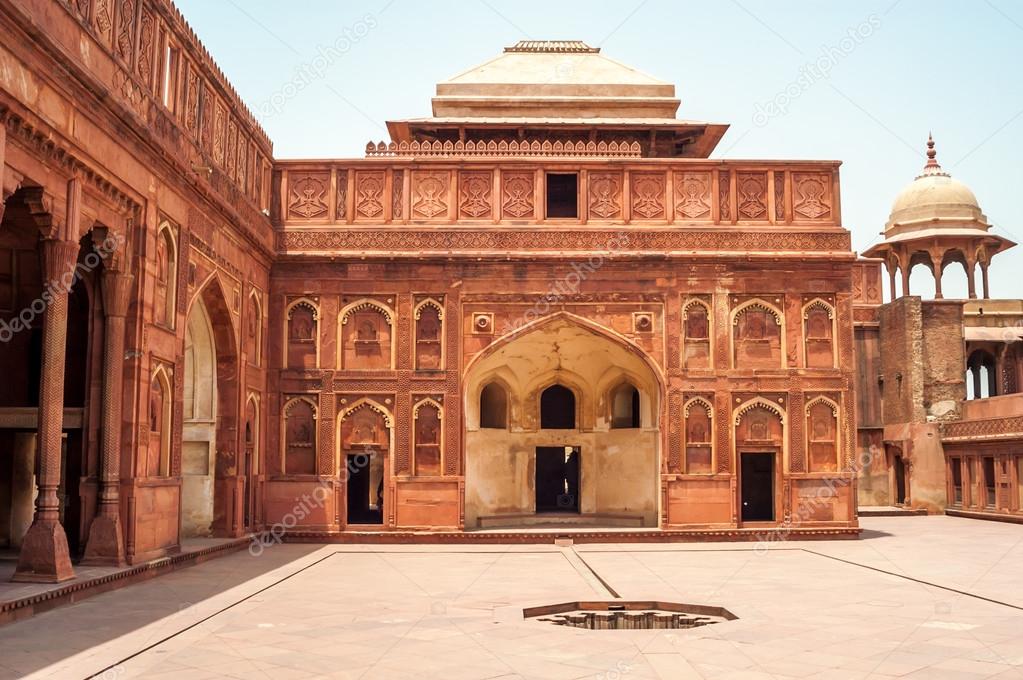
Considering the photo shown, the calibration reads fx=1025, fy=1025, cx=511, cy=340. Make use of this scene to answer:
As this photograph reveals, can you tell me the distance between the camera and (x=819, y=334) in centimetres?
1772

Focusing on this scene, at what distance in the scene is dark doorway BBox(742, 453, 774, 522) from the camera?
1889 cm

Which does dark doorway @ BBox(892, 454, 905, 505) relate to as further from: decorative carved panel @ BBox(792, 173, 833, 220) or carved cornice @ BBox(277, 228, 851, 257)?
decorative carved panel @ BBox(792, 173, 833, 220)

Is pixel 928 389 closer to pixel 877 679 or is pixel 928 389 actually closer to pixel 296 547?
pixel 296 547

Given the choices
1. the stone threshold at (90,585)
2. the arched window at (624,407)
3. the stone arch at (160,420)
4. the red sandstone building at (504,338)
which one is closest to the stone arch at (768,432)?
the red sandstone building at (504,338)

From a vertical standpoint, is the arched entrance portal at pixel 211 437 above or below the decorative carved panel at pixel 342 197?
below

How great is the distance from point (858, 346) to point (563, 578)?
53.7ft

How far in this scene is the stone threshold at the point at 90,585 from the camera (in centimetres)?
823

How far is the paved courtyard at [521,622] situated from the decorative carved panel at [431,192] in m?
6.47

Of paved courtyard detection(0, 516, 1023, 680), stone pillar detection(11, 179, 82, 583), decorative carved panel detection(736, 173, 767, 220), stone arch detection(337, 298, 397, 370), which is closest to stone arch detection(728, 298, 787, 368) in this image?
decorative carved panel detection(736, 173, 767, 220)

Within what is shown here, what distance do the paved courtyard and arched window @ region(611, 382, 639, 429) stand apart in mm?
5898

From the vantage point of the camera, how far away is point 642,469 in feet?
62.8

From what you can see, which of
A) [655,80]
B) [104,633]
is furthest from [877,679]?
[655,80]

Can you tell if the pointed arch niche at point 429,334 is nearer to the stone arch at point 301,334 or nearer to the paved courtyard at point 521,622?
the stone arch at point 301,334

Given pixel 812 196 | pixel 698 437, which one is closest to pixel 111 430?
pixel 698 437
